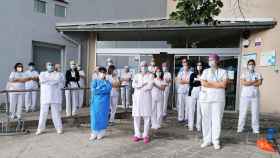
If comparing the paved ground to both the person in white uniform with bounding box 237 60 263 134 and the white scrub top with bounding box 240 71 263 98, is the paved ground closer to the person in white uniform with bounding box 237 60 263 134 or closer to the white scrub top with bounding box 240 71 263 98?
the person in white uniform with bounding box 237 60 263 134

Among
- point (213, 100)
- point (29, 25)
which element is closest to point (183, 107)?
point (213, 100)

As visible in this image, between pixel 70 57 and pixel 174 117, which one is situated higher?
pixel 70 57

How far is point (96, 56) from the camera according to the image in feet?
52.3

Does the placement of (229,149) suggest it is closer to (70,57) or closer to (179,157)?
(179,157)

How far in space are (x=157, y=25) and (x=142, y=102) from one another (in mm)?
5505

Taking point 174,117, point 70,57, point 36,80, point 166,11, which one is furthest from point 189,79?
point 166,11

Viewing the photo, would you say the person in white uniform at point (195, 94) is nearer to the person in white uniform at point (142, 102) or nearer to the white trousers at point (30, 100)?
the person in white uniform at point (142, 102)

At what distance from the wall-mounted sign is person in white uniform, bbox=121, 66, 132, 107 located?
16.1 ft

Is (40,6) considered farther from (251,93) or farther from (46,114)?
(251,93)

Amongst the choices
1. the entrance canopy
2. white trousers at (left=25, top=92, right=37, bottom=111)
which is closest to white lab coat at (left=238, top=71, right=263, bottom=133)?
the entrance canopy

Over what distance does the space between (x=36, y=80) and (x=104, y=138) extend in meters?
4.92

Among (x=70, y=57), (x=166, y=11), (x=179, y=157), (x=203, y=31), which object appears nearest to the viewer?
(x=179, y=157)

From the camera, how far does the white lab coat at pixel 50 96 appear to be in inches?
375

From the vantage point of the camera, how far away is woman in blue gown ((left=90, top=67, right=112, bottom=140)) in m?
9.02
